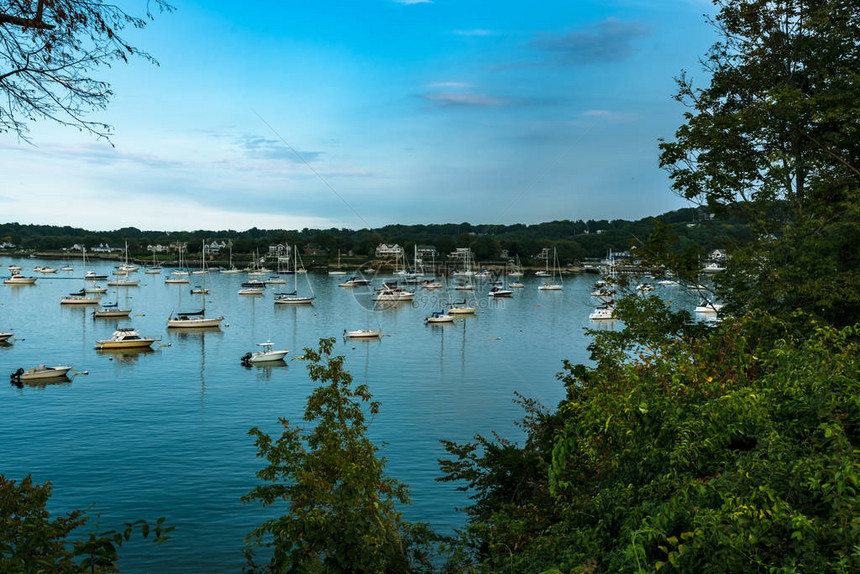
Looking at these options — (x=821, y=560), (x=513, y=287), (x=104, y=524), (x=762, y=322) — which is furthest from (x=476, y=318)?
(x=821, y=560)

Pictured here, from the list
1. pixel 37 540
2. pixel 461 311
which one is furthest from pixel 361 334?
pixel 37 540

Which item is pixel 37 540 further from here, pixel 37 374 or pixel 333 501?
pixel 37 374

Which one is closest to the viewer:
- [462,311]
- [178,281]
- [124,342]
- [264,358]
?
[264,358]

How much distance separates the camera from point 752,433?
26.3 feet

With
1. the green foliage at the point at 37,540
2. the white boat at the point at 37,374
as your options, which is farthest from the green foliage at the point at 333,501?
the white boat at the point at 37,374

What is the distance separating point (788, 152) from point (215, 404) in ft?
128

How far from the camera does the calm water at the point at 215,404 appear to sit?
27.4 m

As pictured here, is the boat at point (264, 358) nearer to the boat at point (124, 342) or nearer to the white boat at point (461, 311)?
the boat at point (124, 342)

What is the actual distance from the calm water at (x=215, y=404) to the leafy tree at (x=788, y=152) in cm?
1519

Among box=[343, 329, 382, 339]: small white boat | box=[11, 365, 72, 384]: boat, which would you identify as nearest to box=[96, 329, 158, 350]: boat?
box=[11, 365, 72, 384]: boat

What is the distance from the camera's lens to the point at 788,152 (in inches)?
826

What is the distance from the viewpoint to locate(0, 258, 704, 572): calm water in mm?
27375

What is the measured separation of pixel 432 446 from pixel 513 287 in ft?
416

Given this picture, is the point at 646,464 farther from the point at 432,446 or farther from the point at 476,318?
the point at 476,318
